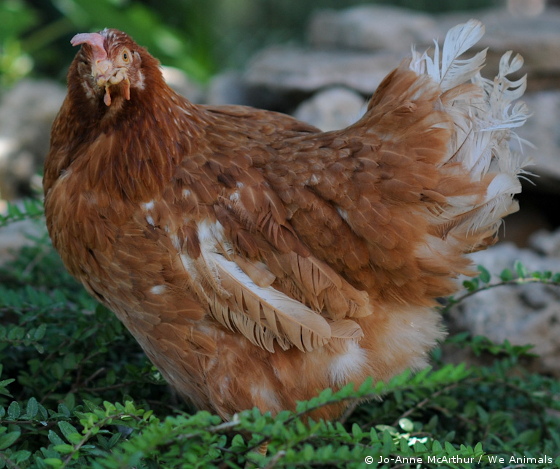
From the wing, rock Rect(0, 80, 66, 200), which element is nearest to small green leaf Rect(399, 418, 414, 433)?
the wing

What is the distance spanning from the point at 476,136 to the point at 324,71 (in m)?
2.78

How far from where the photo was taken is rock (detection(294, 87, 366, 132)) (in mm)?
3713

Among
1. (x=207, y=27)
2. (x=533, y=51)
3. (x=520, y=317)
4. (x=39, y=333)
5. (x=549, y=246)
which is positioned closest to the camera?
(x=39, y=333)

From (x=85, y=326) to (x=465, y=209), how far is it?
1397 mm

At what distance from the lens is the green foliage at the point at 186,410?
1.39 metres

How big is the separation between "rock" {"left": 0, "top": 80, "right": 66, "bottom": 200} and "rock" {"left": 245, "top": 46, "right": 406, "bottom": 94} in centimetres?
182

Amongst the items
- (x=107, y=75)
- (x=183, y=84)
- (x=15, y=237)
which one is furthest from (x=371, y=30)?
(x=107, y=75)

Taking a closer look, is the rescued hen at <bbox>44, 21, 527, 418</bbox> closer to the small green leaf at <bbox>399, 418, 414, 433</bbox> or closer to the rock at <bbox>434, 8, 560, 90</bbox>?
the small green leaf at <bbox>399, 418, 414, 433</bbox>

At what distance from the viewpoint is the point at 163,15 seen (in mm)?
6844

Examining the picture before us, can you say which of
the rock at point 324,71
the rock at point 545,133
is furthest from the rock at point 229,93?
the rock at point 545,133

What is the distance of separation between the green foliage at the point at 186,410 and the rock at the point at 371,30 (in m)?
3.05

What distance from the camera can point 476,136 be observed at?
1.75m

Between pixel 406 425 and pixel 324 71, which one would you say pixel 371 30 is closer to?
pixel 324 71

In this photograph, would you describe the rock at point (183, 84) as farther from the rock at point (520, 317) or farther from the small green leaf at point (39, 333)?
the small green leaf at point (39, 333)
